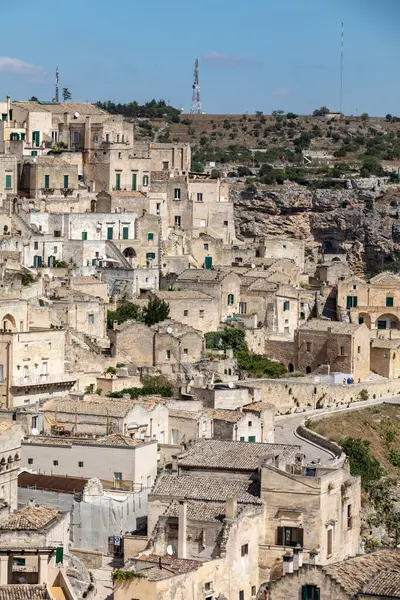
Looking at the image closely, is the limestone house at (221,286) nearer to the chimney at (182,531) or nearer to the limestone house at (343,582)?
the chimney at (182,531)

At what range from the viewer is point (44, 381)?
5131 centimetres

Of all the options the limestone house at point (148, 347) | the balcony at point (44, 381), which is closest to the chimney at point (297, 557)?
the balcony at point (44, 381)

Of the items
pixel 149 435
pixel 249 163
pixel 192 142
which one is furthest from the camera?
pixel 192 142

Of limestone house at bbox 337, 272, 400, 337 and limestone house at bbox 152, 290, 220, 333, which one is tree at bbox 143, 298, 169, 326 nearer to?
limestone house at bbox 152, 290, 220, 333

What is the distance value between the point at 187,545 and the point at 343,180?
181 feet

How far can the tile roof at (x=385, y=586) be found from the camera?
28234 millimetres

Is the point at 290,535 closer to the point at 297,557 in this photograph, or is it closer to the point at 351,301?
the point at 297,557

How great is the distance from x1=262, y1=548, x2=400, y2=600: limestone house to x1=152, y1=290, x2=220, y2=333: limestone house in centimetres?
2880

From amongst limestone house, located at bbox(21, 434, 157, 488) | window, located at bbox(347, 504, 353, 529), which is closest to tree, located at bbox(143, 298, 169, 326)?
limestone house, located at bbox(21, 434, 157, 488)

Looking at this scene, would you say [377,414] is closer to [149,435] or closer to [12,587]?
[149,435]

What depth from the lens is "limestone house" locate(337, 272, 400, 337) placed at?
218 ft

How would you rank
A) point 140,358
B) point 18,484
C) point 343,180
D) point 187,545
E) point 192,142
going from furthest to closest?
1. point 192,142
2. point 343,180
3. point 140,358
4. point 18,484
5. point 187,545

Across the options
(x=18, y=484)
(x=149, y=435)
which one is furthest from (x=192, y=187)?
(x=18, y=484)

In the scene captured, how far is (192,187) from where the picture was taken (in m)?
73.2
